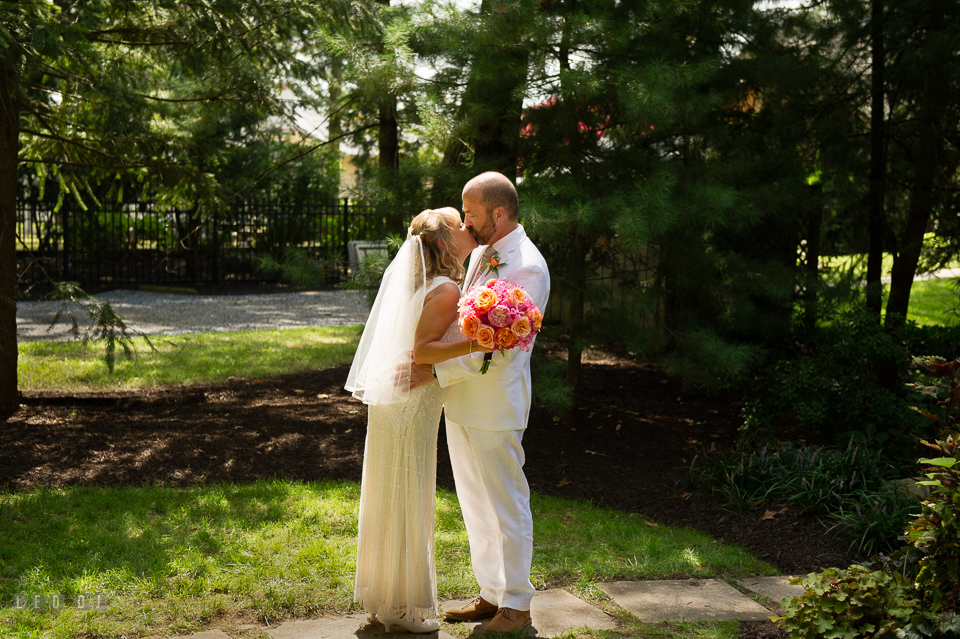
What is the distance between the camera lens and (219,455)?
6.01 m

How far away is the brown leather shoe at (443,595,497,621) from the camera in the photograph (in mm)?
3752

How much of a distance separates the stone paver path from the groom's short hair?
1931 mm

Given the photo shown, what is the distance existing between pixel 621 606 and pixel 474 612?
29.5 inches

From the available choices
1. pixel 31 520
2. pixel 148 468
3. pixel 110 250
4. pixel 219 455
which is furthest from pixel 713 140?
pixel 110 250

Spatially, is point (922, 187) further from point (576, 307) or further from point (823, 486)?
point (823, 486)

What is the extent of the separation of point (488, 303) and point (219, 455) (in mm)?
3637

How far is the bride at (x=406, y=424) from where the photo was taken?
11.5 feet

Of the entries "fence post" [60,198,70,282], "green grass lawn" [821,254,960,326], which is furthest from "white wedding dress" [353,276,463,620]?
"fence post" [60,198,70,282]

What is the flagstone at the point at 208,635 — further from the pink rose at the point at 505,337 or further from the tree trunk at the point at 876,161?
the tree trunk at the point at 876,161

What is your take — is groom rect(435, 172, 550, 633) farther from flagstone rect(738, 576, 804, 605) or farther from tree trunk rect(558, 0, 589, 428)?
tree trunk rect(558, 0, 589, 428)

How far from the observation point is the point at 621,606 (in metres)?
3.91

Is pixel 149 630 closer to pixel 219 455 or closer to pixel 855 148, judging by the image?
pixel 219 455

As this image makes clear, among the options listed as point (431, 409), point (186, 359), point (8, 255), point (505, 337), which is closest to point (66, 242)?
point (186, 359)

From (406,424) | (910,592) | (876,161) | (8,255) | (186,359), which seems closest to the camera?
(910,592)
